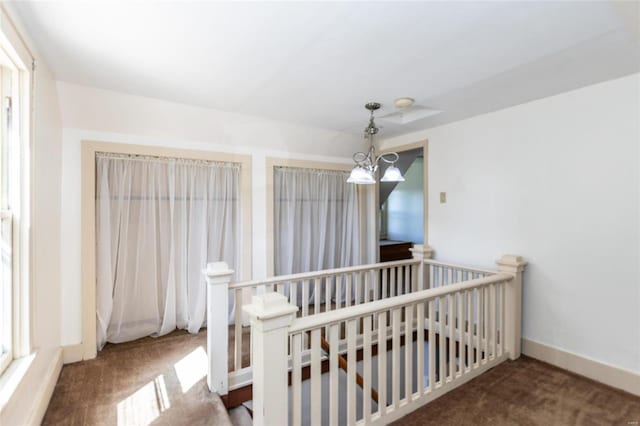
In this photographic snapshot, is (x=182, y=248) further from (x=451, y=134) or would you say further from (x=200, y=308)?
(x=451, y=134)

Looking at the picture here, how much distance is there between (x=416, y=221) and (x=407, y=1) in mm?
4724

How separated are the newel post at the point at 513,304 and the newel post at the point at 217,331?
2297 millimetres

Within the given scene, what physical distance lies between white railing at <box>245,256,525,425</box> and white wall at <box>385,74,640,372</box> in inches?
10.9

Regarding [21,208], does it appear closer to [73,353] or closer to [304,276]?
[73,353]

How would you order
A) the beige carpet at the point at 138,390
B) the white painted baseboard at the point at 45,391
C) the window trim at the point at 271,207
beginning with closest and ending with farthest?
the white painted baseboard at the point at 45,391
the beige carpet at the point at 138,390
the window trim at the point at 271,207

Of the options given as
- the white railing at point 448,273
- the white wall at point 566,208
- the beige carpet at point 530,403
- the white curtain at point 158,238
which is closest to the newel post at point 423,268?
the white railing at point 448,273

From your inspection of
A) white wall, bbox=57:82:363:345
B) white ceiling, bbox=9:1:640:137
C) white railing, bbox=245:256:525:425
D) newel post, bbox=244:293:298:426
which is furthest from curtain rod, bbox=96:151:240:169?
newel post, bbox=244:293:298:426

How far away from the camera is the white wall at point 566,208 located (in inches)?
87.4

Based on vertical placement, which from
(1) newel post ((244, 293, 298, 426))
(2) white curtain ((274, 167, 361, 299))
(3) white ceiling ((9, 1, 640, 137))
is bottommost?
(1) newel post ((244, 293, 298, 426))

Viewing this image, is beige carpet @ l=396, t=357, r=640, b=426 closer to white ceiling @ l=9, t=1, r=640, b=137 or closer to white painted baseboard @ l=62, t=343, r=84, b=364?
white ceiling @ l=9, t=1, r=640, b=137

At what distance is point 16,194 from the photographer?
1689 millimetres

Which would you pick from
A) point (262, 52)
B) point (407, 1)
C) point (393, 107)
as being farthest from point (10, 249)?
point (393, 107)

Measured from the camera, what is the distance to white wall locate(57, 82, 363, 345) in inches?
98.9

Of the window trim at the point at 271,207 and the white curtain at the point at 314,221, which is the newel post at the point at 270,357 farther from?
the white curtain at the point at 314,221
